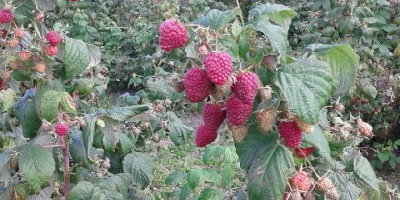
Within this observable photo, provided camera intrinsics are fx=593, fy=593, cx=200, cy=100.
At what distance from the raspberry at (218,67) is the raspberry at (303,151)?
339 mm

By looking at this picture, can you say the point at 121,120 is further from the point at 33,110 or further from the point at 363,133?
the point at 363,133

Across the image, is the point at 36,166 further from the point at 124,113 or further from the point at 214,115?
the point at 214,115

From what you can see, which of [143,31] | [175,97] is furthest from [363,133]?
[143,31]

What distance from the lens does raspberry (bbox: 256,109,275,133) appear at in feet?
4.18

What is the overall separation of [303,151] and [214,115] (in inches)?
9.7

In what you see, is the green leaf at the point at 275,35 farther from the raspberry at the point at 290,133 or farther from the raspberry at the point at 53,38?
the raspberry at the point at 53,38

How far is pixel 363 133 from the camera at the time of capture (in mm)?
1477

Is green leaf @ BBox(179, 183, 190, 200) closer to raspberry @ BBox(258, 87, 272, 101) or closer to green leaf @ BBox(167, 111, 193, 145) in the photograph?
green leaf @ BBox(167, 111, 193, 145)

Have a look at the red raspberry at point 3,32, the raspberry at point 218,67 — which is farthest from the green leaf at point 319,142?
the red raspberry at point 3,32

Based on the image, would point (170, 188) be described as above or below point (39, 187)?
below

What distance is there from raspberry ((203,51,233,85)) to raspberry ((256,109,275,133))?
0.15m

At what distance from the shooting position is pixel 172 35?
49.1 inches

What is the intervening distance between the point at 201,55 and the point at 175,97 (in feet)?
3.50

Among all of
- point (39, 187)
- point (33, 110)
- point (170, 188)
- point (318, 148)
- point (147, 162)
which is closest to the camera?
point (318, 148)
